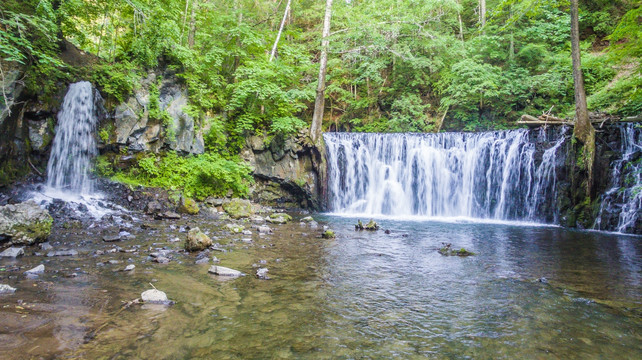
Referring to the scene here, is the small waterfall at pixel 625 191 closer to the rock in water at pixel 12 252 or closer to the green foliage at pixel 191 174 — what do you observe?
the green foliage at pixel 191 174

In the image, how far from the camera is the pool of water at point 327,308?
2.43 metres

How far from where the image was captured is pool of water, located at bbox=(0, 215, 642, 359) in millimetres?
2434

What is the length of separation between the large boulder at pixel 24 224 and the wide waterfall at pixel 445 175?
11034 millimetres

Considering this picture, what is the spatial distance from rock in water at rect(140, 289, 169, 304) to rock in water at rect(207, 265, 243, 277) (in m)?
1.00

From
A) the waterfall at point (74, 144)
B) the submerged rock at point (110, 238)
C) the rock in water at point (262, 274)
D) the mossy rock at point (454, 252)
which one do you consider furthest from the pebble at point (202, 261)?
the waterfall at point (74, 144)

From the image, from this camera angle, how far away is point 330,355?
2.38 metres

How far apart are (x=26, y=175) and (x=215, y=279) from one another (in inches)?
288

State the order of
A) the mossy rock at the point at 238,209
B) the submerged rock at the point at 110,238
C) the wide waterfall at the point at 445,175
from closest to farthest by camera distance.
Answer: the submerged rock at the point at 110,238, the mossy rock at the point at 238,209, the wide waterfall at the point at 445,175

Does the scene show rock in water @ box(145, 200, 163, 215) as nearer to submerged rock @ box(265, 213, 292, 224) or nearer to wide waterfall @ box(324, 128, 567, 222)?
submerged rock @ box(265, 213, 292, 224)

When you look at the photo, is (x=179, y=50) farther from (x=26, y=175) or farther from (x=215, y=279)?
(x=215, y=279)

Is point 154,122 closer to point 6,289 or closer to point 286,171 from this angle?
point 286,171

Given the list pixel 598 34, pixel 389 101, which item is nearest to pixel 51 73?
pixel 389 101

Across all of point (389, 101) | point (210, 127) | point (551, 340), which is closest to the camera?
point (551, 340)

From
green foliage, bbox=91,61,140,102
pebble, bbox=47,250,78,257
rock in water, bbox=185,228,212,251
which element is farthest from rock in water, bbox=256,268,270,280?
green foliage, bbox=91,61,140,102
